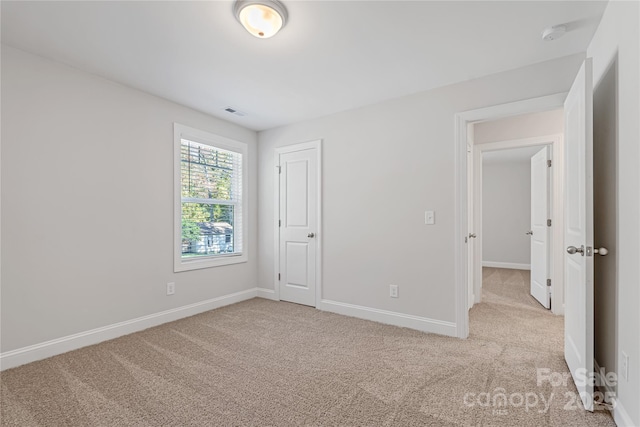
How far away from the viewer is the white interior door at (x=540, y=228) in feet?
12.6

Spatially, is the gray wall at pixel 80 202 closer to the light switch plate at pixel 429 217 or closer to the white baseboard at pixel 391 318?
the white baseboard at pixel 391 318

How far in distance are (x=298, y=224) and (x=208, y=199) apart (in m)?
1.20

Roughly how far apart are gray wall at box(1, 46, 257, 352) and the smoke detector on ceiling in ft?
11.4

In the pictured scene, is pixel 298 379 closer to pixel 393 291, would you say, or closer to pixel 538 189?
pixel 393 291

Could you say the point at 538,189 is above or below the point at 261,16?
below

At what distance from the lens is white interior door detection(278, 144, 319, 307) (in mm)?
3996

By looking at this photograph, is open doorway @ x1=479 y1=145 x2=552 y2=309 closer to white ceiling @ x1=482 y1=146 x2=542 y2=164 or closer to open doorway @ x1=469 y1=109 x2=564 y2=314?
white ceiling @ x1=482 y1=146 x2=542 y2=164

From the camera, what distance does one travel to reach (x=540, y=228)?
4082mm

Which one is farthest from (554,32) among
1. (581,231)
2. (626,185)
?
(581,231)

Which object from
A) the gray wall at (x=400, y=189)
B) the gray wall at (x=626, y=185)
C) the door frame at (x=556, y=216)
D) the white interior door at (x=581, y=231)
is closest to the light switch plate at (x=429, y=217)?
the gray wall at (x=400, y=189)

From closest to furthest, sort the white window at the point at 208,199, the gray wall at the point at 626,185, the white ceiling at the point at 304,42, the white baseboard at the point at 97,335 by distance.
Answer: the gray wall at the point at 626,185
the white ceiling at the point at 304,42
the white baseboard at the point at 97,335
the white window at the point at 208,199

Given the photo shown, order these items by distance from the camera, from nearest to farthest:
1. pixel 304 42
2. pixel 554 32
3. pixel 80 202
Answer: pixel 554 32 < pixel 304 42 < pixel 80 202

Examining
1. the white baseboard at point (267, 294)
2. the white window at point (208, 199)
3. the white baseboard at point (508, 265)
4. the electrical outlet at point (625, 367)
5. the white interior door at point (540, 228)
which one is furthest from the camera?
the white baseboard at point (508, 265)

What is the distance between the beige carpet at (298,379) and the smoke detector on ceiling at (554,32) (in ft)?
7.92
